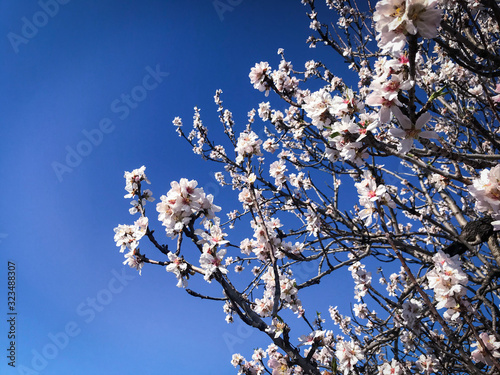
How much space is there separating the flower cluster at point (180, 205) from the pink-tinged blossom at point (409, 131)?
1.14 metres

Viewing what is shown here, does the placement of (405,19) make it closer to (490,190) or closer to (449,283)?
(490,190)

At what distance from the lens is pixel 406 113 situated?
1.46m

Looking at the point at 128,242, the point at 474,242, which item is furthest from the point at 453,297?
the point at 128,242

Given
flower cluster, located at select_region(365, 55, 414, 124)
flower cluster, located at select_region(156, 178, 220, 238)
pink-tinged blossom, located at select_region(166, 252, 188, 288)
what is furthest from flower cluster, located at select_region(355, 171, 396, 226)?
pink-tinged blossom, located at select_region(166, 252, 188, 288)

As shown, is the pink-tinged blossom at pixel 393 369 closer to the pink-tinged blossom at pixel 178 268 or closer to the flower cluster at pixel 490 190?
the flower cluster at pixel 490 190

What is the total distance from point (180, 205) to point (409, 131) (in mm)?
1301

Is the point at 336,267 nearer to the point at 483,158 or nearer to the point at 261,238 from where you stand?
the point at 261,238

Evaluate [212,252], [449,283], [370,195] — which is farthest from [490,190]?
[212,252]

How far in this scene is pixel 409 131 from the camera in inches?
57.7

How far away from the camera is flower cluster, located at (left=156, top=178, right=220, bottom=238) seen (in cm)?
183

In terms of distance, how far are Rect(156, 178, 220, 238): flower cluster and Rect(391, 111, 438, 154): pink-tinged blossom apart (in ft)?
3.73

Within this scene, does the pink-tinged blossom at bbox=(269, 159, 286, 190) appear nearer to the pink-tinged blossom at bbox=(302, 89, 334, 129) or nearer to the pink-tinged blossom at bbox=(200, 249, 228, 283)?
the pink-tinged blossom at bbox=(302, 89, 334, 129)

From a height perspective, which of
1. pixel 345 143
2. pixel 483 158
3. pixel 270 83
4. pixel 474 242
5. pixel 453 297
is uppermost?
pixel 270 83

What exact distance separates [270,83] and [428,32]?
2.31 meters
